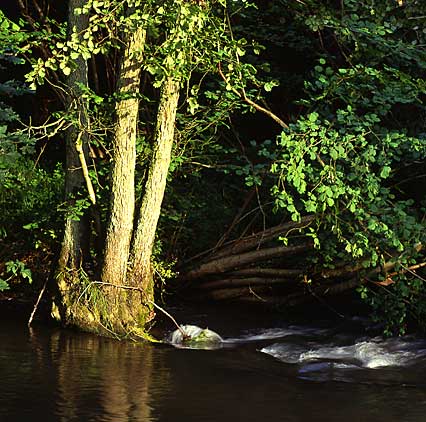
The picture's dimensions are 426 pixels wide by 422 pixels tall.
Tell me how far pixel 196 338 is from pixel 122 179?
190 centimetres

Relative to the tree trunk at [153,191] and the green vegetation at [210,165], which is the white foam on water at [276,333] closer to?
the green vegetation at [210,165]

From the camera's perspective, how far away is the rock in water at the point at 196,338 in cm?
1002

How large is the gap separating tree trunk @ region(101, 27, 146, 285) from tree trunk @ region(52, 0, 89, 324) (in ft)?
1.29

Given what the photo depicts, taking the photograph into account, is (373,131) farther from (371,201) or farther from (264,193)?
(264,193)

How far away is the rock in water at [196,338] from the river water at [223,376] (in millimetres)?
162

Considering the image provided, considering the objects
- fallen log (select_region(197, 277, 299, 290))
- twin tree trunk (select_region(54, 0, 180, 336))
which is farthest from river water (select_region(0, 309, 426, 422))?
fallen log (select_region(197, 277, 299, 290))

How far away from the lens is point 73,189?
411 inches

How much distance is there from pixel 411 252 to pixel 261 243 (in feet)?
9.21

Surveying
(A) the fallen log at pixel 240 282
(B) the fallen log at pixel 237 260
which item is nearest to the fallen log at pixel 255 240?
(B) the fallen log at pixel 237 260

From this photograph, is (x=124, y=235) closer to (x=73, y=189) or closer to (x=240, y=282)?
(x=73, y=189)

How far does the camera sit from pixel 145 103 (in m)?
12.6

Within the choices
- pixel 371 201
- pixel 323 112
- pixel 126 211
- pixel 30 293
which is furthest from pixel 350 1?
pixel 30 293

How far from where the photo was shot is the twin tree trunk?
997 centimetres

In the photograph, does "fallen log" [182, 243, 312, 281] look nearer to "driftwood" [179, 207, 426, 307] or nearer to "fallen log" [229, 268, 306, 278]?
"driftwood" [179, 207, 426, 307]
